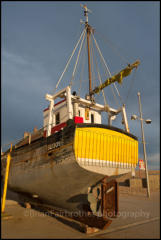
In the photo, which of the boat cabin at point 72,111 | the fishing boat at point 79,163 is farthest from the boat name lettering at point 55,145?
the boat cabin at point 72,111

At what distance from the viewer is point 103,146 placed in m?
7.11

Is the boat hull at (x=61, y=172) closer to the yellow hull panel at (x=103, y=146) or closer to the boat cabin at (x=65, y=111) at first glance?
the yellow hull panel at (x=103, y=146)

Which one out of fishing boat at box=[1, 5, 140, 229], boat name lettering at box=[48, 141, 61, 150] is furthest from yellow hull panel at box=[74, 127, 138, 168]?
boat name lettering at box=[48, 141, 61, 150]

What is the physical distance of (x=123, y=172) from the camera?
25.2 ft

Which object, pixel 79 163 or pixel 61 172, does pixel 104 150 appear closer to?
pixel 79 163

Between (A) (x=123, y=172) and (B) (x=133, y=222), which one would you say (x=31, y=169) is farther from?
(B) (x=133, y=222)

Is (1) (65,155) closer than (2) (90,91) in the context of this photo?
Yes

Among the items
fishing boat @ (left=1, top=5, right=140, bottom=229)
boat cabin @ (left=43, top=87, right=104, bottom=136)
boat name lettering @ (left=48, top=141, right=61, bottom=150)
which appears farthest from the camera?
boat cabin @ (left=43, top=87, right=104, bottom=136)

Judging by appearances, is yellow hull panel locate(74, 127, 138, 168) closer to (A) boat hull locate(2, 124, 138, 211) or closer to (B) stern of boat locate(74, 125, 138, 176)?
(B) stern of boat locate(74, 125, 138, 176)

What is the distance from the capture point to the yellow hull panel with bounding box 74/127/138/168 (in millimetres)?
6691

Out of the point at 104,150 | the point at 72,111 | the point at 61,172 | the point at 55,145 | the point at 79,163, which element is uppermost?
the point at 72,111

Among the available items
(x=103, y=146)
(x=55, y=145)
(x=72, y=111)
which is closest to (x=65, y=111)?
(x=72, y=111)

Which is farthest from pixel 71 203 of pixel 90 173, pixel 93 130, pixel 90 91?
pixel 90 91

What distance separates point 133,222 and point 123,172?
200 centimetres
